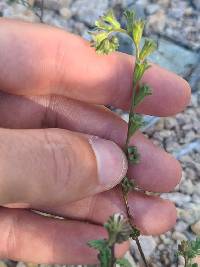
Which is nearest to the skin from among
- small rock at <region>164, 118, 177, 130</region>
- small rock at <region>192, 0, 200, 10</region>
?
small rock at <region>164, 118, 177, 130</region>

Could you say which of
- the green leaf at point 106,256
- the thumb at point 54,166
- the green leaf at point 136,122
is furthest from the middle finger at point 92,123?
the green leaf at point 106,256

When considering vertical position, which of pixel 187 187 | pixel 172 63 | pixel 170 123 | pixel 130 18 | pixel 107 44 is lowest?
pixel 187 187

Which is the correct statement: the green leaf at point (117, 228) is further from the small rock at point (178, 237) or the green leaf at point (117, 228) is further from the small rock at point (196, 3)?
the small rock at point (196, 3)

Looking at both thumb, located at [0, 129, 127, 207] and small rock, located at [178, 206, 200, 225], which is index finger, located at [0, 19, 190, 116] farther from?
small rock, located at [178, 206, 200, 225]

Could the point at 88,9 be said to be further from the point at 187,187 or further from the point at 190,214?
the point at 190,214

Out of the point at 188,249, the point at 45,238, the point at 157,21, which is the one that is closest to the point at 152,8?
the point at 157,21
